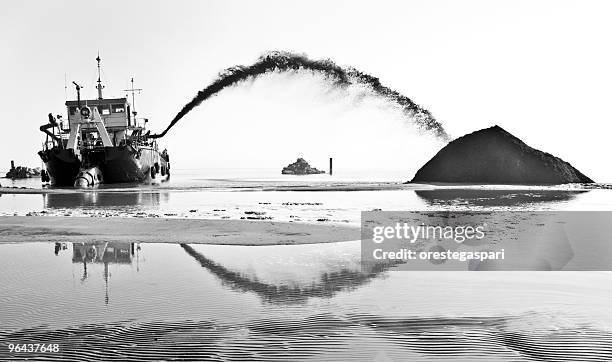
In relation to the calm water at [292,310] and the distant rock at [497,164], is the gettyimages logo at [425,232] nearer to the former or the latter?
the calm water at [292,310]

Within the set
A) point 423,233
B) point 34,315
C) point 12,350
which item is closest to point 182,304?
point 34,315

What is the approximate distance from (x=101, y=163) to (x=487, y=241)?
147ft

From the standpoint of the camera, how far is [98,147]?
49750 mm

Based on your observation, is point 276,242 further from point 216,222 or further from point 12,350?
point 12,350

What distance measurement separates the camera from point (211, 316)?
536 cm

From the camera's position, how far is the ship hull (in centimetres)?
4859

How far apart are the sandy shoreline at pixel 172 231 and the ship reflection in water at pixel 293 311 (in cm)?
275

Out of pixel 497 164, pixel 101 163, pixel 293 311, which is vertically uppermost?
pixel 101 163

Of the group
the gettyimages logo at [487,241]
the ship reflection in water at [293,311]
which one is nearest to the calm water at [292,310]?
the ship reflection in water at [293,311]

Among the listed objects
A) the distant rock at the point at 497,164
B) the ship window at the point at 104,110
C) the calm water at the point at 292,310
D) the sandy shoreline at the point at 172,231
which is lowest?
the calm water at the point at 292,310

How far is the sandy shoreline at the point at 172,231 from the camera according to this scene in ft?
38.9

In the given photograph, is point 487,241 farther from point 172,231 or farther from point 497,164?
point 497,164

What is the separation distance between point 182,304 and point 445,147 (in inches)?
1973

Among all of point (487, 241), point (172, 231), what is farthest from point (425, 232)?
point (172, 231)
